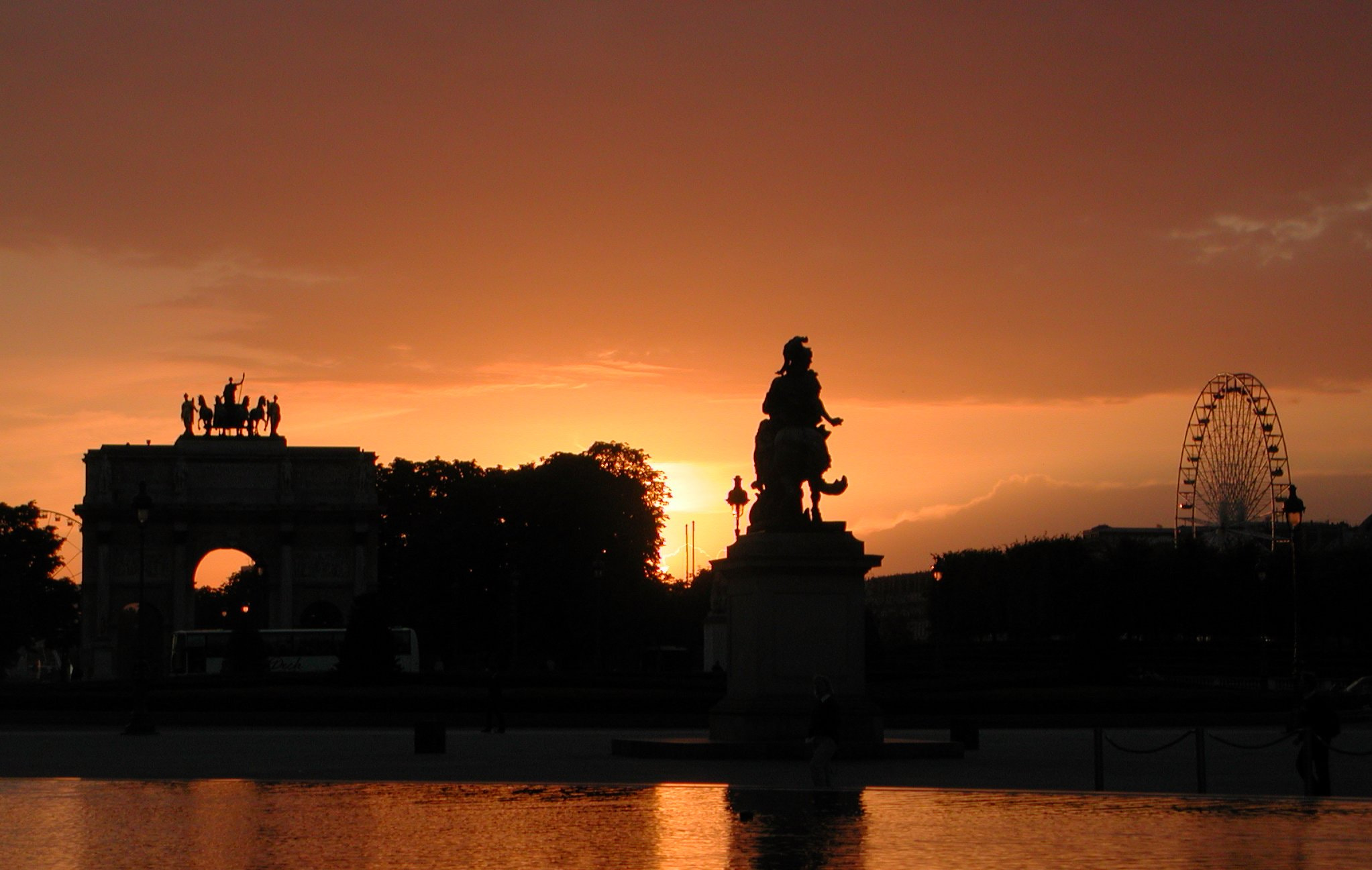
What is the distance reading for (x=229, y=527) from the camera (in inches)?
4163

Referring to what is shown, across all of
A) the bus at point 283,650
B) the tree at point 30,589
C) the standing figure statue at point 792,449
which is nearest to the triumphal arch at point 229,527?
the tree at point 30,589

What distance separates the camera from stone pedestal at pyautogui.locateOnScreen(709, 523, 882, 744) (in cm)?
2669

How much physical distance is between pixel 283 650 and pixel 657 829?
2630 inches

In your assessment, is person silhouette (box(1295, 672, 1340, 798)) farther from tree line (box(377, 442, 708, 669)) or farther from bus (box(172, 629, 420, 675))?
tree line (box(377, 442, 708, 669))

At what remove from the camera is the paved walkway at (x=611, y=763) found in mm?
23797

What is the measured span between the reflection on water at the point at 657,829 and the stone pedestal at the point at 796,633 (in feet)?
16.1

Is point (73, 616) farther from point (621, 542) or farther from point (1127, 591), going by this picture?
point (1127, 591)

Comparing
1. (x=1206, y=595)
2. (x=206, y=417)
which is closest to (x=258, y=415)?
(x=206, y=417)

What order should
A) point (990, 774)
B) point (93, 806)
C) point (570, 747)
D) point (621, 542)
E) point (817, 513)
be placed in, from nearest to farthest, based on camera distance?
point (93, 806) < point (990, 774) < point (817, 513) < point (570, 747) < point (621, 542)

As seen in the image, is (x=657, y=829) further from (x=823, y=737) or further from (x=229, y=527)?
(x=229, y=527)

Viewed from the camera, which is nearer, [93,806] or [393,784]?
Answer: [93,806]

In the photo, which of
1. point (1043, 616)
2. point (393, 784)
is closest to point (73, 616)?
point (1043, 616)

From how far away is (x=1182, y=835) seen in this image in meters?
16.6

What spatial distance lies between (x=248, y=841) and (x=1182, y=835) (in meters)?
8.25
